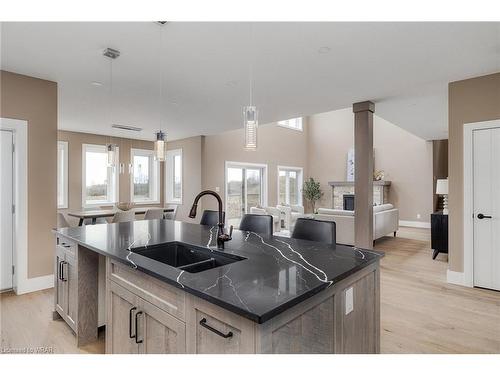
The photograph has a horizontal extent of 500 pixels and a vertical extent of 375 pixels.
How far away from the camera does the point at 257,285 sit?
1.22 metres

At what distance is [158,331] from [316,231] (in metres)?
1.49

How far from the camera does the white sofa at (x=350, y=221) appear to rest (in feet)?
18.4

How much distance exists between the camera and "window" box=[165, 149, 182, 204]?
820 cm

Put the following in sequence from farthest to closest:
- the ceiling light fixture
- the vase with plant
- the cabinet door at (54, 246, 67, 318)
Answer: the vase with plant → the ceiling light fixture → the cabinet door at (54, 246, 67, 318)

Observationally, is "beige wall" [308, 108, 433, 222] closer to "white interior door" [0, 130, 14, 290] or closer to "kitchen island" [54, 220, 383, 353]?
"kitchen island" [54, 220, 383, 353]

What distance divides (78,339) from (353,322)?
6.73ft

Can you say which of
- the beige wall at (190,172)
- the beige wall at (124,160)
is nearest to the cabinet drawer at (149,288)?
the beige wall at (124,160)

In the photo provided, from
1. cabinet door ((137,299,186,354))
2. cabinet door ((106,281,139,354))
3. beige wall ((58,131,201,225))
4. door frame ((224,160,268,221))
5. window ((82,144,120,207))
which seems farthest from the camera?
door frame ((224,160,268,221))

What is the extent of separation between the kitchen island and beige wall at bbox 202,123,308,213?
5207mm

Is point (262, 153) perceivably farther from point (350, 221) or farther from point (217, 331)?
point (217, 331)

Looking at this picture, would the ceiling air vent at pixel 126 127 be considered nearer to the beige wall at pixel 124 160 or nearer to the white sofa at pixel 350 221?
the beige wall at pixel 124 160

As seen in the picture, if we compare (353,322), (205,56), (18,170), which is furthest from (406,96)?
(18,170)

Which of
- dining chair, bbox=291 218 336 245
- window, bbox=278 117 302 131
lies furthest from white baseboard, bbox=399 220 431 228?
dining chair, bbox=291 218 336 245
